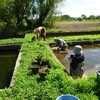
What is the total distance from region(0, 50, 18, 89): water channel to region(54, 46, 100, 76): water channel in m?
2.51

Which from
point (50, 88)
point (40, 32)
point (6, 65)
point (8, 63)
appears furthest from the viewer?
point (40, 32)

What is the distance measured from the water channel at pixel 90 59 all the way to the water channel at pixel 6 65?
99.0 inches

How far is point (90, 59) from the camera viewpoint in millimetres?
13883

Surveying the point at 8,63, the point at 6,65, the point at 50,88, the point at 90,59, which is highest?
the point at 50,88

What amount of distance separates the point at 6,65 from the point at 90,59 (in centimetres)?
427

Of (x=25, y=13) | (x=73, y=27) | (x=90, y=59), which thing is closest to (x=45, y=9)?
(x=25, y=13)

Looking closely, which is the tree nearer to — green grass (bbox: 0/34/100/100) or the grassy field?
the grassy field

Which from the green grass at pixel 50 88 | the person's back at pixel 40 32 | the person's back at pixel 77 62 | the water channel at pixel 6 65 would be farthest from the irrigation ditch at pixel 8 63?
the person's back at pixel 77 62

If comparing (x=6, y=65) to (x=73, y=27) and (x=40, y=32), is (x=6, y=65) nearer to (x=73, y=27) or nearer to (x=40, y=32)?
(x=40, y=32)

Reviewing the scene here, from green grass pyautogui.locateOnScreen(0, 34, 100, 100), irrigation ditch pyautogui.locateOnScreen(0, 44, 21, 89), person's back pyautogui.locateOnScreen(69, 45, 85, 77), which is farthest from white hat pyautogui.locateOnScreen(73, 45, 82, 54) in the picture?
irrigation ditch pyautogui.locateOnScreen(0, 44, 21, 89)

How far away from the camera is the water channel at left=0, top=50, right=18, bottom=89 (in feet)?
36.7

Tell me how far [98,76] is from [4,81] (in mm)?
4515

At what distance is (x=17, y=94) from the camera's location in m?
7.60

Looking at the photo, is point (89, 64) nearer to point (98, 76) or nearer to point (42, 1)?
point (98, 76)
